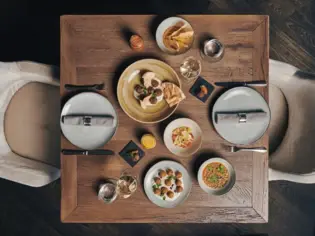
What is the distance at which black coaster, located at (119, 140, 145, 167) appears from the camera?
1699 mm

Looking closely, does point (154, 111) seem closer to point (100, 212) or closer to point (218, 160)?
point (218, 160)

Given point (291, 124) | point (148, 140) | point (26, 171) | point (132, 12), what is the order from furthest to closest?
point (132, 12)
point (291, 124)
point (26, 171)
point (148, 140)

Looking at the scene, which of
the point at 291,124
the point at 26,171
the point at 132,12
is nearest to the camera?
the point at 26,171

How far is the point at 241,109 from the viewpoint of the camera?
66.7 inches

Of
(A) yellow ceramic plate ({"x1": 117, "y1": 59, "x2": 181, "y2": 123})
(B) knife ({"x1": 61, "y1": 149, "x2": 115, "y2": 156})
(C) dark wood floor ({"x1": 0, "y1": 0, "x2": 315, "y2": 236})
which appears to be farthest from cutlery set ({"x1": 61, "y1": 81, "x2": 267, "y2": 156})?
(C) dark wood floor ({"x1": 0, "y1": 0, "x2": 315, "y2": 236})

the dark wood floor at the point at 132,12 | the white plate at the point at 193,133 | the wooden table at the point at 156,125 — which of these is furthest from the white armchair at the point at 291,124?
the dark wood floor at the point at 132,12

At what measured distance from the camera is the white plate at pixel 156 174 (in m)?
1.69

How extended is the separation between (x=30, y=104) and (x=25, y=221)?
3.00ft

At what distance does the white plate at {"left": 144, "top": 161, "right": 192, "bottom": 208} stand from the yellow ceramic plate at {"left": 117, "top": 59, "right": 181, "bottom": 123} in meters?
0.21

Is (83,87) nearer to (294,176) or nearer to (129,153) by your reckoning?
(129,153)

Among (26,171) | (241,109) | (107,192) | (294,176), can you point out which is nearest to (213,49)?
(241,109)

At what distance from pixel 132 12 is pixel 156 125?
1.04 metres

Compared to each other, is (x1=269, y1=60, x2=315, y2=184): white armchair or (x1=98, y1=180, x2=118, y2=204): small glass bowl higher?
(x1=269, y1=60, x2=315, y2=184): white armchair

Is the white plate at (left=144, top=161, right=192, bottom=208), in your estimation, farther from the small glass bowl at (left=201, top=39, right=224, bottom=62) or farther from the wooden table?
the small glass bowl at (left=201, top=39, right=224, bottom=62)
